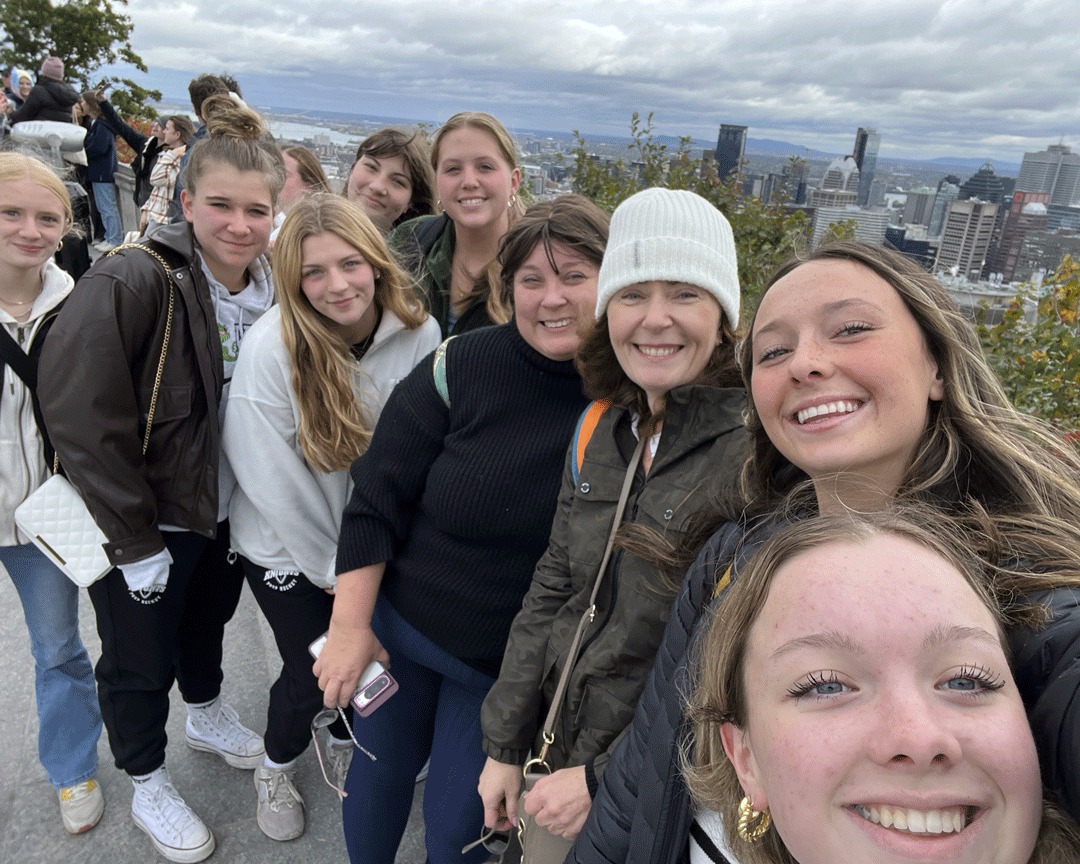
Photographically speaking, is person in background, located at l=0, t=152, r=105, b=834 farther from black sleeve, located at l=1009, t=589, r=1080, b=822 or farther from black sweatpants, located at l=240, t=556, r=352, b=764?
black sleeve, located at l=1009, t=589, r=1080, b=822

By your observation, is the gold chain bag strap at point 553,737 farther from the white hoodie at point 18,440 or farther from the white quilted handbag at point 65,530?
the white hoodie at point 18,440

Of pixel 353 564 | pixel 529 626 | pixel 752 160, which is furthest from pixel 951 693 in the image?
pixel 752 160

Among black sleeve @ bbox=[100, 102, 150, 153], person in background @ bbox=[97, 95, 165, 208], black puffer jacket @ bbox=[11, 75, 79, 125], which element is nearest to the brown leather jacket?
person in background @ bbox=[97, 95, 165, 208]

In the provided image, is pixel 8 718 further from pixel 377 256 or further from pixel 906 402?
pixel 906 402

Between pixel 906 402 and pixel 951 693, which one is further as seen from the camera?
pixel 906 402

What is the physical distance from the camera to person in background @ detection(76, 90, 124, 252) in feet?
30.7

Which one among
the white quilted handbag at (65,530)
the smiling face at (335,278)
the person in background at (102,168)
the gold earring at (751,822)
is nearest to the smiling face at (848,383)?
the gold earring at (751,822)

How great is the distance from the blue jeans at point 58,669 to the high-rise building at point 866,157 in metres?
4.10

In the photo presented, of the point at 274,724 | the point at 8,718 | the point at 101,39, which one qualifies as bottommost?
the point at 8,718

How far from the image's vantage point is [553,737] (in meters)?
1.81

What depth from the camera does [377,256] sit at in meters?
2.53

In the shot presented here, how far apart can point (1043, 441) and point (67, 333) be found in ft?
8.23

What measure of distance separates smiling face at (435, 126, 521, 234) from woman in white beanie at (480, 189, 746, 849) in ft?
4.09

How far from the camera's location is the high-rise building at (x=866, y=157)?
4199 mm
